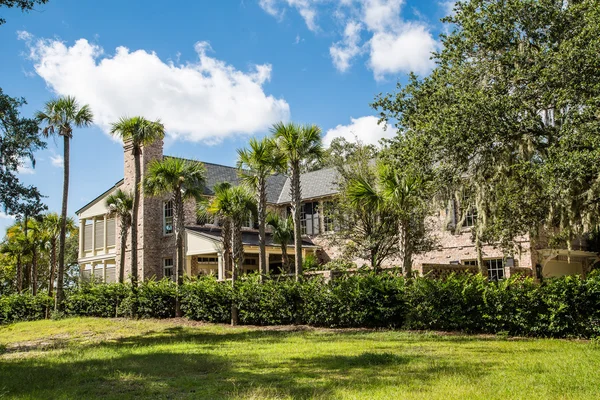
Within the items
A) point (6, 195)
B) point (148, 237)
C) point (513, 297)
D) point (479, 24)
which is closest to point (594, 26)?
point (479, 24)

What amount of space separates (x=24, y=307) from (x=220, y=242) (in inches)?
439

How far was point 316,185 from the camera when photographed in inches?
1190

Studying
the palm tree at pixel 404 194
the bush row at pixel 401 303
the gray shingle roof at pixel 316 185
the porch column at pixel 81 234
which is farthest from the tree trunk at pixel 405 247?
the porch column at pixel 81 234

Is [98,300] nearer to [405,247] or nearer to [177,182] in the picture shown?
[177,182]

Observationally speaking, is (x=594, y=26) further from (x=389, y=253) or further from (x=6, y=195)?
(x=6, y=195)

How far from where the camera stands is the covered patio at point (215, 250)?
25.9 m

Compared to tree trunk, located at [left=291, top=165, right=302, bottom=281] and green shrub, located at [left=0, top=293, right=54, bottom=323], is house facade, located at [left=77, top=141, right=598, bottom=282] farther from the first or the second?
tree trunk, located at [left=291, top=165, right=302, bottom=281]

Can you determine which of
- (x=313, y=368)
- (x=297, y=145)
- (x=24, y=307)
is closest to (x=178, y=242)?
(x=297, y=145)

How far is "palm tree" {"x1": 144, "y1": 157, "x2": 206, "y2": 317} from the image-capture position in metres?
20.8

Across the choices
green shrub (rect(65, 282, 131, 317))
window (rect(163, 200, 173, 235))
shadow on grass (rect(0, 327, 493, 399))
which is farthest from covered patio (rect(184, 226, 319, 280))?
shadow on grass (rect(0, 327, 493, 399))

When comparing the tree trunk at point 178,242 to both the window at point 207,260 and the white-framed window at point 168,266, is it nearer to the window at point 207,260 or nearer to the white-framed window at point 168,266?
the white-framed window at point 168,266

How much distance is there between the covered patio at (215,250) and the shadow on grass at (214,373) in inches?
518

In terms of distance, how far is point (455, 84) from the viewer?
1412 cm

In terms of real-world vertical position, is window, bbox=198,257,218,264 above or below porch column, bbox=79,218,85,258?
below
